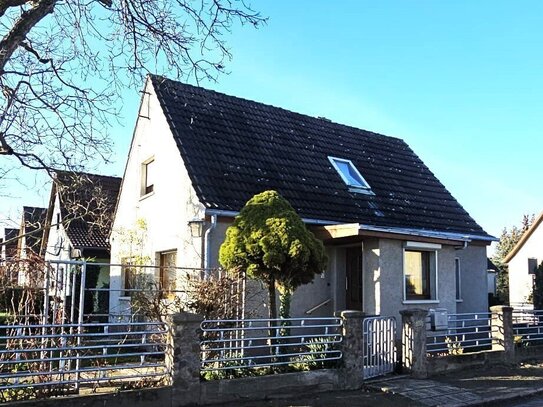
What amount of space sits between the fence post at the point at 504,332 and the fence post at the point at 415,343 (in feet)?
9.02

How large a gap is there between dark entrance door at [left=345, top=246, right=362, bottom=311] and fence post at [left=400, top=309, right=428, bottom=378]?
2082 millimetres

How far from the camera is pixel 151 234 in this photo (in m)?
14.5

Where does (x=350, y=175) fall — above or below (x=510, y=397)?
above

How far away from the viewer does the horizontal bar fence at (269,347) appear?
8.73m

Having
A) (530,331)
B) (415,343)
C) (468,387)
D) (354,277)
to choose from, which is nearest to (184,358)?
(415,343)

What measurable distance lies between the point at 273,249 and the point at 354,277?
4384mm

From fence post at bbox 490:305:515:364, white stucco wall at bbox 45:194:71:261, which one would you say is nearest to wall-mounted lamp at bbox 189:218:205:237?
fence post at bbox 490:305:515:364

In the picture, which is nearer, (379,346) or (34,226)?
(379,346)

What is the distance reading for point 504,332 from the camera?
42.2 feet

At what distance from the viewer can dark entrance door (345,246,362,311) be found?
13.3m

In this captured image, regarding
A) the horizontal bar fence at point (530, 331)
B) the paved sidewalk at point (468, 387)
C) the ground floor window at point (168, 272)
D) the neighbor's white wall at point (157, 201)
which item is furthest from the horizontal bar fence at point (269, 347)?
the horizontal bar fence at point (530, 331)

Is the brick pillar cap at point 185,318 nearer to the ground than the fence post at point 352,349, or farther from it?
farther from it

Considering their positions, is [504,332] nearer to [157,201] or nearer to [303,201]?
[303,201]

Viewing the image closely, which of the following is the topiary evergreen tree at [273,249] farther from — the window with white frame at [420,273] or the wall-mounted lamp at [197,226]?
the window with white frame at [420,273]
